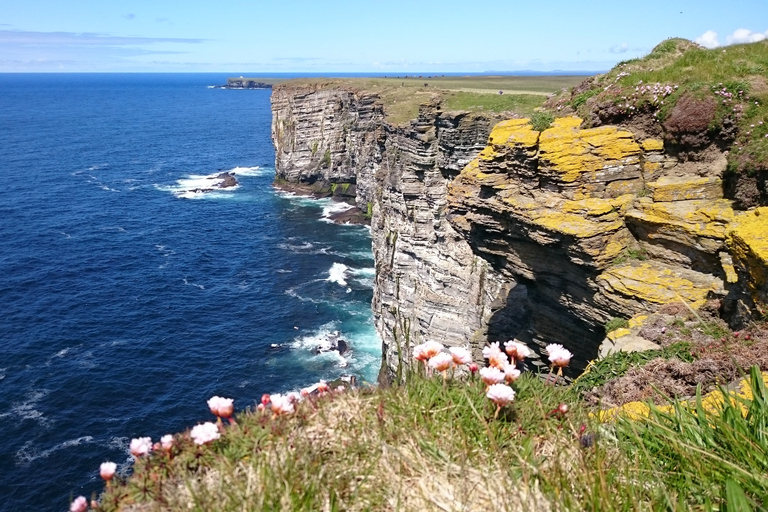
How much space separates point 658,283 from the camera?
1366cm

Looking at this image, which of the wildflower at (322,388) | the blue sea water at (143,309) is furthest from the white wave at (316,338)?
the wildflower at (322,388)

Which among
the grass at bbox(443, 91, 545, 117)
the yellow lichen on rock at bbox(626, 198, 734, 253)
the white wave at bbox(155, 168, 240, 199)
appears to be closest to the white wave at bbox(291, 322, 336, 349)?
the grass at bbox(443, 91, 545, 117)

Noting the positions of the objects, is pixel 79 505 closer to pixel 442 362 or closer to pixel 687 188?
pixel 442 362

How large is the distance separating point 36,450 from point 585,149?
42.3 metres

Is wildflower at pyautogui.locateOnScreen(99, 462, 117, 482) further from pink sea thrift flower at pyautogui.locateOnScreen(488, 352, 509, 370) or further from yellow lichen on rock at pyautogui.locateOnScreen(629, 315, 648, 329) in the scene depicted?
yellow lichen on rock at pyautogui.locateOnScreen(629, 315, 648, 329)

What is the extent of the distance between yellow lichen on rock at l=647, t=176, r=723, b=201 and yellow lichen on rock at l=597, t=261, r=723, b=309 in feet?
6.56

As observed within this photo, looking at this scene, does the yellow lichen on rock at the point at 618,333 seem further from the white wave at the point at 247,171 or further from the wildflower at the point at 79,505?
the white wave at the point at 247,171

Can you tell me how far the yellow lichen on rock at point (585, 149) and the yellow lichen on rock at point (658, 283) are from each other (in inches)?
127

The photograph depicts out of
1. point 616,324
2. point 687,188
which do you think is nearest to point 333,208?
point 616,324

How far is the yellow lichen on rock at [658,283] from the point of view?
13062 millimetres

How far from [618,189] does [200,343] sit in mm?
45009

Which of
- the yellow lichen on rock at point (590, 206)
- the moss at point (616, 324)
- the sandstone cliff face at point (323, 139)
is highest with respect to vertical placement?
the yellow lichen on rock at point (590, 206)

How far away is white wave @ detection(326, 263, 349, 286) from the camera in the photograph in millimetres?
65562

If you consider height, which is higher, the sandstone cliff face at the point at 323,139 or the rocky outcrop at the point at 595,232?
the rocky outcrop at the point at 595,232
